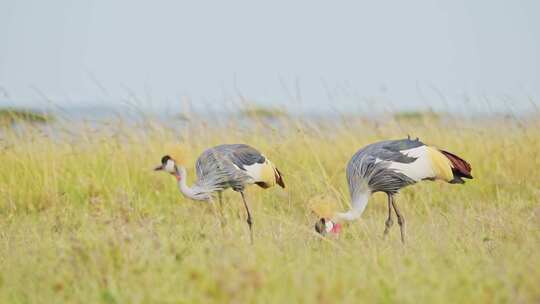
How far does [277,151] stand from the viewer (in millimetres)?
7703

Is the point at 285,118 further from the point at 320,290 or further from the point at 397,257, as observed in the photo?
the point at 320,290

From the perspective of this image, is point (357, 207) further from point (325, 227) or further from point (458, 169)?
point (458, 169)

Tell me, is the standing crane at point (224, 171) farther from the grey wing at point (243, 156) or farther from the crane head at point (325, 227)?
the crane head at point (325, 227)

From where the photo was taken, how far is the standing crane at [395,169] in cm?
571

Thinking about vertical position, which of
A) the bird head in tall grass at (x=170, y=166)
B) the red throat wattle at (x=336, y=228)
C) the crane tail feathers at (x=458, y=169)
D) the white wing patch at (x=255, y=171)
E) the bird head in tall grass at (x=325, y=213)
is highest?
the bird head in tall grass at (x=170, y=166)

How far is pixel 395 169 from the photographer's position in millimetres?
5723

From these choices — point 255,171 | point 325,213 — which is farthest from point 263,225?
point 325,213

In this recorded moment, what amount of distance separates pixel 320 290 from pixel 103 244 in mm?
1316

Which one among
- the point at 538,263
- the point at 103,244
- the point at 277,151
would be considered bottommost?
the point at 538,263

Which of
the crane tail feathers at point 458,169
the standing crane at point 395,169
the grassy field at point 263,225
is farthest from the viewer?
the crane tail feathers at point 458,169

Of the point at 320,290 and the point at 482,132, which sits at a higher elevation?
the point at 482,132

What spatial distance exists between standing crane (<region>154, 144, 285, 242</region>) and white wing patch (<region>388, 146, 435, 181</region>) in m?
1.01

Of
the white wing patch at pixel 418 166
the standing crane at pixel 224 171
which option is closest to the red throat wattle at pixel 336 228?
the white wing patch at pixel 418 166

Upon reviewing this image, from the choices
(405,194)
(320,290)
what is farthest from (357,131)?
(320,290)
